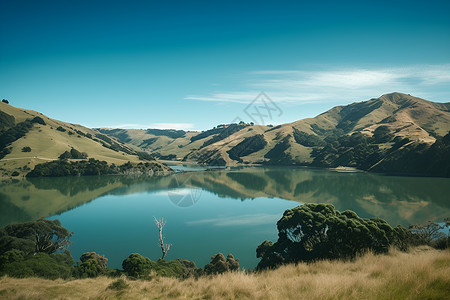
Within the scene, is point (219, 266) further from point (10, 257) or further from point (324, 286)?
point (324, 286)

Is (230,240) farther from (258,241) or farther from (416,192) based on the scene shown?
(416,192)

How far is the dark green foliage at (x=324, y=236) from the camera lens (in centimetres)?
2408

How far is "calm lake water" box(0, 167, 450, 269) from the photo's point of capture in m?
42.7

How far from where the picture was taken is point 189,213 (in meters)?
68.5

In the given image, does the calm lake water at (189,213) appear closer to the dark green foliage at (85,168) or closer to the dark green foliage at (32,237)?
the dark green foliage at (32,237)

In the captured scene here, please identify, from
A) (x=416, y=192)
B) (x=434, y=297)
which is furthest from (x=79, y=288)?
(x=416, y=192)

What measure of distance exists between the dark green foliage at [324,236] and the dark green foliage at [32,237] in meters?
30.0

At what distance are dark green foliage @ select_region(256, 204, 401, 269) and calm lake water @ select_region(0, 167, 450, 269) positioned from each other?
25.4ft

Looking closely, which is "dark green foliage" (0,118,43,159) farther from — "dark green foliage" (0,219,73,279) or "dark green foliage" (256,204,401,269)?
"dark green foliage" (256,204,401,269)

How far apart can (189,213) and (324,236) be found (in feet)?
151

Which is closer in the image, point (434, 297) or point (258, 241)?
point (434, 297)

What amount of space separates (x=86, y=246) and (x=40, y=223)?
26.5 feet

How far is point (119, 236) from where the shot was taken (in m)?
48.4

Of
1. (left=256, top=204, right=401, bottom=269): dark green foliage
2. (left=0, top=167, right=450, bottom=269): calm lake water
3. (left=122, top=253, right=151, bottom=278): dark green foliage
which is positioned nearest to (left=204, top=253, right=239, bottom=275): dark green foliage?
(left=0, top=167, right=450, bottom=269): calm lake water
